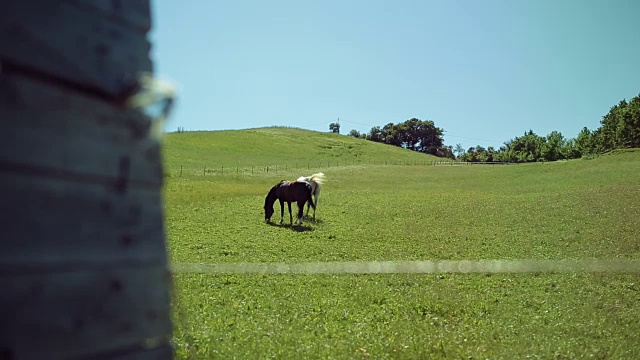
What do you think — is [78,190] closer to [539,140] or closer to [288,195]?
[288,195]

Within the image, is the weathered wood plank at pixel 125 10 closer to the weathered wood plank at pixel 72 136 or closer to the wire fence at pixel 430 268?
the weathered wood plank at pixel 72 136

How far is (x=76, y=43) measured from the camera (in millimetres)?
1611

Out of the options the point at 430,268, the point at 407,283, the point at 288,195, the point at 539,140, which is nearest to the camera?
the point at 430,268

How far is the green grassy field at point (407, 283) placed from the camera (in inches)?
324

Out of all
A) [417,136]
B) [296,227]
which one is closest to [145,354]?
[296,227]

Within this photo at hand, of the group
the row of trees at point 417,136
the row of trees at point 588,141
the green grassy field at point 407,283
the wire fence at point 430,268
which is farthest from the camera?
the row of trees at point 417,136

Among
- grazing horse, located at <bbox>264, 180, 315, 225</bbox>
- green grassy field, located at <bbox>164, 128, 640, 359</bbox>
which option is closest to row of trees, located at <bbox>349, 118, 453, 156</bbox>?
green grassy field, located at <bbox>164, 128, 640, 359</bbox>

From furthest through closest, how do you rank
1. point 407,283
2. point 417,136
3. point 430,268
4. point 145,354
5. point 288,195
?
point 417,136 → point 288,195 → point 407,283 → point 430,268 → point 145,354

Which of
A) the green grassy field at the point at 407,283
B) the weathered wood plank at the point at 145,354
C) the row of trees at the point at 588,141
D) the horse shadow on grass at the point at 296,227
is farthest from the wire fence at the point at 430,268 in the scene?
the row of trees at the point at 588,141

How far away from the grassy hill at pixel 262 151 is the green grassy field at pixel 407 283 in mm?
31591

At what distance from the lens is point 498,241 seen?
783 inches

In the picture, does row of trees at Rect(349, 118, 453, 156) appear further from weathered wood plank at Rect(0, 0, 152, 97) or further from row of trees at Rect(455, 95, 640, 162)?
weathered wood plank at Rect(0, 0, 152, 97)

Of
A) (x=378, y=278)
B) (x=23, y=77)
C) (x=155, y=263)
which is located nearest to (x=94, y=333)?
(x=155, y=263)

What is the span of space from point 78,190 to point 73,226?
98 millimetres
